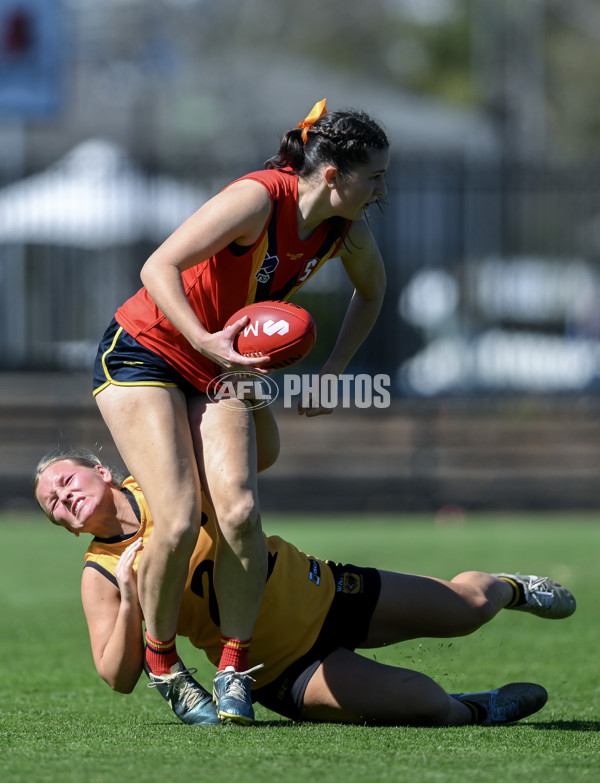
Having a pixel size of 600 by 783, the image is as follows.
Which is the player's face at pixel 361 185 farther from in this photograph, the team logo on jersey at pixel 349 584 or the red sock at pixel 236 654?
the red sock at pixel 236 654

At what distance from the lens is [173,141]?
3747cm

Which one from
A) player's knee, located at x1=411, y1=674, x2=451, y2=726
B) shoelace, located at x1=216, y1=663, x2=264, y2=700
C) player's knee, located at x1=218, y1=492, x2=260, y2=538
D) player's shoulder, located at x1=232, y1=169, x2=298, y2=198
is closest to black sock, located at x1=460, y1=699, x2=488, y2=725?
player's knee, located at x1=411, y1=674, x2=451, y2=726

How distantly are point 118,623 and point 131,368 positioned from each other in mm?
846

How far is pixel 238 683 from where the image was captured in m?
3.90

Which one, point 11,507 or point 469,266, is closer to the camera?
point 11,507

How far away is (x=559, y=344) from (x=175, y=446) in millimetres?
10332

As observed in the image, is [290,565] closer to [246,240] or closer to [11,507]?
[246,240]

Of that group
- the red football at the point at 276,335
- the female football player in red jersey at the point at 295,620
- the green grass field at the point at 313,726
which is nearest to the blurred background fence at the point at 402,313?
the green grass field at the point at 313,726

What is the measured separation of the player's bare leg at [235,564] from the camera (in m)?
3.89

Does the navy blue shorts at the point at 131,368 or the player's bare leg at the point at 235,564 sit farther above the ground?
the navy blue shorts at the point at 131,368

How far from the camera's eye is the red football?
385 centimetres

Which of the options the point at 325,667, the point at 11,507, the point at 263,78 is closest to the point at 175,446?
the point at 325,667

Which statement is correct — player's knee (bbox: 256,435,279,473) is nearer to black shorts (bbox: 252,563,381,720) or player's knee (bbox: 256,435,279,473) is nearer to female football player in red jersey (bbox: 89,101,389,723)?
female football player in red jersey (bbox: 89,101,389,723)

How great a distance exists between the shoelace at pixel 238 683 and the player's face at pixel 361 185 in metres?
1.55
